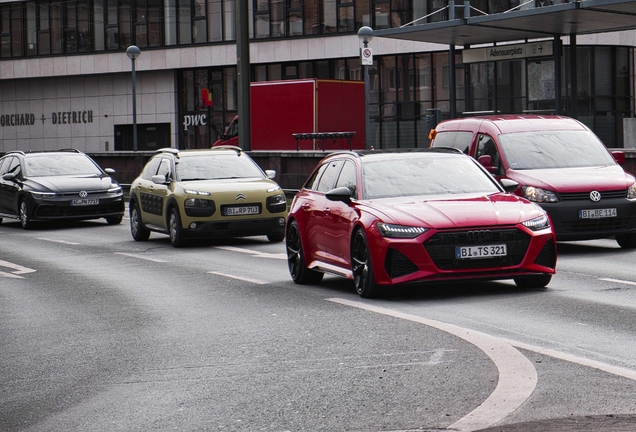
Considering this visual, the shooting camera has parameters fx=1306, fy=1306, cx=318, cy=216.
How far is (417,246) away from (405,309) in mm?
676

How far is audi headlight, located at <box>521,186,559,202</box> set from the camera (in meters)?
16.1

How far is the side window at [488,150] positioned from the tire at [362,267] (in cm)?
568

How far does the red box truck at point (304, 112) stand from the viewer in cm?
3847

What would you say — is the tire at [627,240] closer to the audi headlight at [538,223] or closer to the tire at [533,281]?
the tire at [533,281]

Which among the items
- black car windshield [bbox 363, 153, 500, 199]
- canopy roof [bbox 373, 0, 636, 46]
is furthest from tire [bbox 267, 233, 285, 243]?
canopy roof [bbox 373, 0, 636, 46]

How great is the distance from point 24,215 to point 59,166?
1.32m

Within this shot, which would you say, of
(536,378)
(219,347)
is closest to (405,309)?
(219,347)

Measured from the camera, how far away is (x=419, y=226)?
11.4 m

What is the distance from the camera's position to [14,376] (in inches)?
322

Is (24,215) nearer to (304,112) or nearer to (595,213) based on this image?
(595,213)

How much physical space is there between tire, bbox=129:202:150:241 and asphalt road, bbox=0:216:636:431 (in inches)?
259

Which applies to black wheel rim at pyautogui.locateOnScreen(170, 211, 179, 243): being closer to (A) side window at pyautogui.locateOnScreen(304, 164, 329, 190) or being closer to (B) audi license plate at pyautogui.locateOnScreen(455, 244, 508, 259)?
(A) side window at pyautogui.locateOnScreen(304, 164, 329, 190)

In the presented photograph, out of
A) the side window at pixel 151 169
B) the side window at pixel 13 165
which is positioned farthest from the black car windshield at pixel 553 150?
the side window at pixel 13 165

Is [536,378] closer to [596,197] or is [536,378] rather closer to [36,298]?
[36,298]
